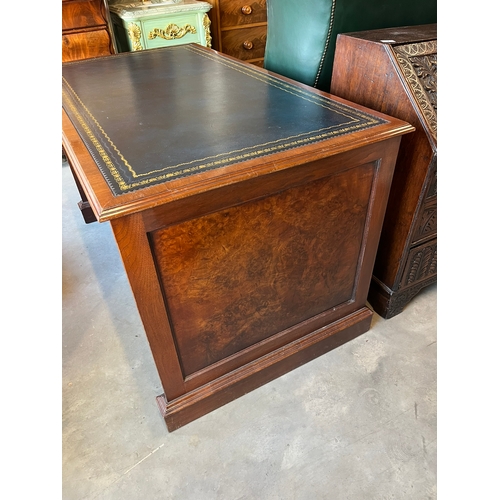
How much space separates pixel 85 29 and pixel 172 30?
1.63ft

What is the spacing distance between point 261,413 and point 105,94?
1029 mm

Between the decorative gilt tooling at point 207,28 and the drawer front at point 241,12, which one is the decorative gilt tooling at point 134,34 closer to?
the decorative gilt tooling at point 207,28

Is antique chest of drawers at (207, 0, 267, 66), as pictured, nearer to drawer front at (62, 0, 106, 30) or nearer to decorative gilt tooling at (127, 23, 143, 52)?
decorative gilt tooling at (127, 23, 143, 52)

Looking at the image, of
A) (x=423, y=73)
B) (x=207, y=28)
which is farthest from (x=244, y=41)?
(x=423, y=73)

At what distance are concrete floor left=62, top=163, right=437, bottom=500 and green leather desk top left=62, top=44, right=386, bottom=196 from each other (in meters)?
0.72

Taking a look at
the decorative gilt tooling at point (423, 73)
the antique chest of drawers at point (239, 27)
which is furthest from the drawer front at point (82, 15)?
the decorative gilt tooling at point (423, 73)

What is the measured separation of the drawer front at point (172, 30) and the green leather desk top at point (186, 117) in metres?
1.03

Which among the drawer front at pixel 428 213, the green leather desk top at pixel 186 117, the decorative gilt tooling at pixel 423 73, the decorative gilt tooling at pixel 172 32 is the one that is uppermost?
the decorative gilt tooling at pixel 423 73

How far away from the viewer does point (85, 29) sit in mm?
2006

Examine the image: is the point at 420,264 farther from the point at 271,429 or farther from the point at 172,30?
the point at 172,30

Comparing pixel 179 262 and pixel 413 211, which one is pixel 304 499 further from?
pixel 413 211

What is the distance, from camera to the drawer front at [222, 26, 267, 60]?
246 centimetres

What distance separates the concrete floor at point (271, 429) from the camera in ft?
3.09

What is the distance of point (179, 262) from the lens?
30.7 inches
